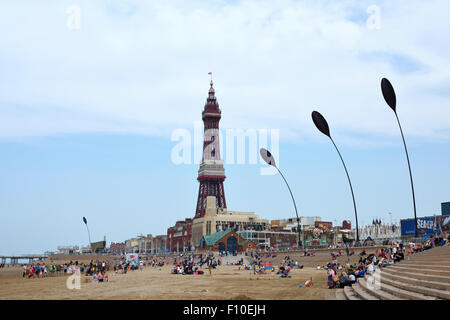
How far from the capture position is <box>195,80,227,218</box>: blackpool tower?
161375 mm

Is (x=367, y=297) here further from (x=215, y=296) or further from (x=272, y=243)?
(x=272, y=243)

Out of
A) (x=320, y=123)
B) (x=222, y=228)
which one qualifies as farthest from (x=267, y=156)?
(x=222, y=228)

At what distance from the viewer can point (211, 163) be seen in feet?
561

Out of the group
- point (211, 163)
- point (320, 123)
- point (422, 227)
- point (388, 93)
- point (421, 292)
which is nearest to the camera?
point (421, 292)

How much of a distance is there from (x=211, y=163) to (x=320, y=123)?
4913 inches

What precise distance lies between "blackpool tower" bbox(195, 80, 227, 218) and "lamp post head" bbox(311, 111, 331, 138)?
106m

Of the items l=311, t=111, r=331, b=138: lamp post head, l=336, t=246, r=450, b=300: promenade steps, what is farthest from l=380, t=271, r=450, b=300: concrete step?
l=311, t=111, r=331, b=138: lamp post head

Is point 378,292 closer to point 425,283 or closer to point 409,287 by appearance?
point 409,287

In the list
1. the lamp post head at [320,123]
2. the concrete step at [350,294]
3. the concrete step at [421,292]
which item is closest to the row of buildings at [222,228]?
the lamp post head at [320,123]

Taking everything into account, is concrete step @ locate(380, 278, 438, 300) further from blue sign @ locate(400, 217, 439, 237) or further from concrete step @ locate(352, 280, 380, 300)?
blue sign @ locate(400, 217, 439, 237)
